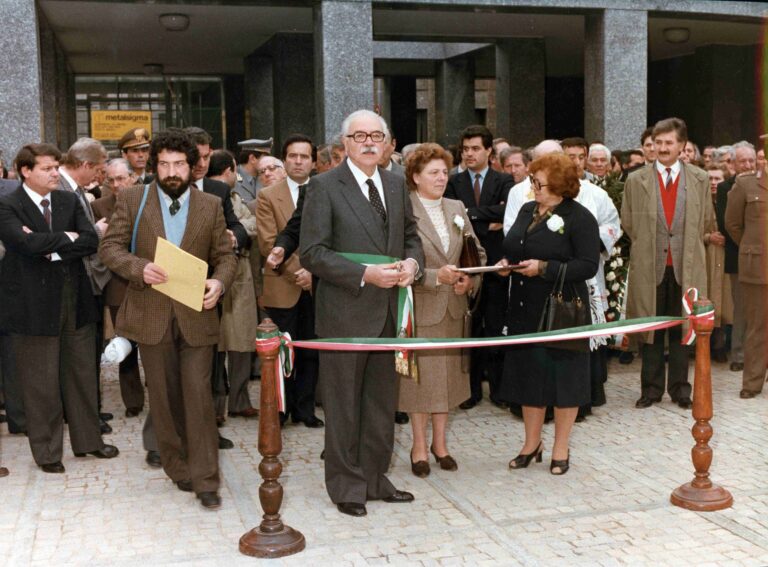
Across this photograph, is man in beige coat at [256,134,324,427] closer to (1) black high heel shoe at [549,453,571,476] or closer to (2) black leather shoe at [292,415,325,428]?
(2) black leather shoe at [292,415,325,428]

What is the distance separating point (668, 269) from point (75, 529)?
4.90 meters

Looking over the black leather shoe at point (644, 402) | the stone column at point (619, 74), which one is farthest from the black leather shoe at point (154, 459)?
the stone column at point (619, 74)

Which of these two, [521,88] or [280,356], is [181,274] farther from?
[521,88]

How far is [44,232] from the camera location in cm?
624

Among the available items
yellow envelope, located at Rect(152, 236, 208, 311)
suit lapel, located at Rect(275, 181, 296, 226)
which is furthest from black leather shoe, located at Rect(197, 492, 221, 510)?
suit lapel, located at Rect(275, 181, 296, 226)

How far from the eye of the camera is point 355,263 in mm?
5254

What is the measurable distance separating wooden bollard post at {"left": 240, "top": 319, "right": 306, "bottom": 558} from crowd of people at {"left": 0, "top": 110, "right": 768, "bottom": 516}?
58 centimetres

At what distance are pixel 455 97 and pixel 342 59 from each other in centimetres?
863

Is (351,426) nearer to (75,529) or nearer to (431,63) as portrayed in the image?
(75,529)

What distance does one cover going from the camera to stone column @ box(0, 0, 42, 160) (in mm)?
11336

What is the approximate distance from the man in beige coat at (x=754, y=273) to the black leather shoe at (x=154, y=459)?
Result: 475cm

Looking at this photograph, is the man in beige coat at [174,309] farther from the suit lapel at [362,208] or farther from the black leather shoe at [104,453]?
the black leather shoe at [104,453]

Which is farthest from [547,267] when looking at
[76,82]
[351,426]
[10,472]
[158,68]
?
[76,82]

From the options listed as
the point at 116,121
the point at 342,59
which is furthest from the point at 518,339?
the point at 116,121
